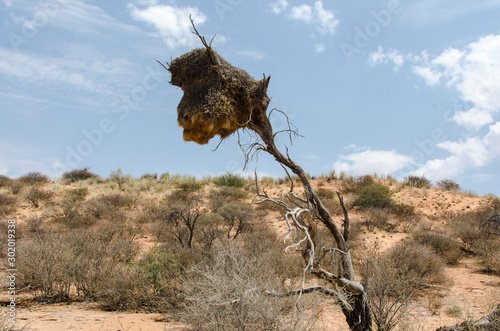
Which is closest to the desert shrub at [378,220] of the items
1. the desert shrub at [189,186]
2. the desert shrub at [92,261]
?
the desert shrub at [189,186]

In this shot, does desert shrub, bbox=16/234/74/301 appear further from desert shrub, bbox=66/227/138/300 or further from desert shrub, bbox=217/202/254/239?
desert shrub, bbox=217/202/254/239

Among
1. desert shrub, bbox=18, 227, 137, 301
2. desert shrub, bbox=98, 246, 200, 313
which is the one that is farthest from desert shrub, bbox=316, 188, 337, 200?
desert shrub, bbox=18, 227, 137, 301

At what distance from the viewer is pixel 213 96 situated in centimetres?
504

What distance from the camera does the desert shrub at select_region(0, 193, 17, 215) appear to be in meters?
19.4

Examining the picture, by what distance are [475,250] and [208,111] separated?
44.0 feet

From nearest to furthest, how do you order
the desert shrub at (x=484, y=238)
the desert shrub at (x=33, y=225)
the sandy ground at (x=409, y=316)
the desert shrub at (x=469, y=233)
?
1. the sandy ground at (x=409, y=316)
2. the desert shrub at (x=484, y=238)
3. the desert shrub at (x=469, y=233)
4. the desert shrub at (x=33, y=225)

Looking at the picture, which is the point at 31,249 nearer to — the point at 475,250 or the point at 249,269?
the point at 249,269

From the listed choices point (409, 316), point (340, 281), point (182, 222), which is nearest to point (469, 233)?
point (409, 316)

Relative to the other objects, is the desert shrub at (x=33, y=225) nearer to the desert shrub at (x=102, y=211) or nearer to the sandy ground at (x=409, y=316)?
the desert shrub at (x=102, y=211)

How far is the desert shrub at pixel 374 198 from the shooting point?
20828 mm

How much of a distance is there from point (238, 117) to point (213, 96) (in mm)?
553

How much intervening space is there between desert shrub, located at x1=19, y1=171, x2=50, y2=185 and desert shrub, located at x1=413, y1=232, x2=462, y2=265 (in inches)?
1054

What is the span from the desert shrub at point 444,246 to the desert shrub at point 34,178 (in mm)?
26780

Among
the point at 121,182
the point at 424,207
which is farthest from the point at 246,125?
the point at 121,182
